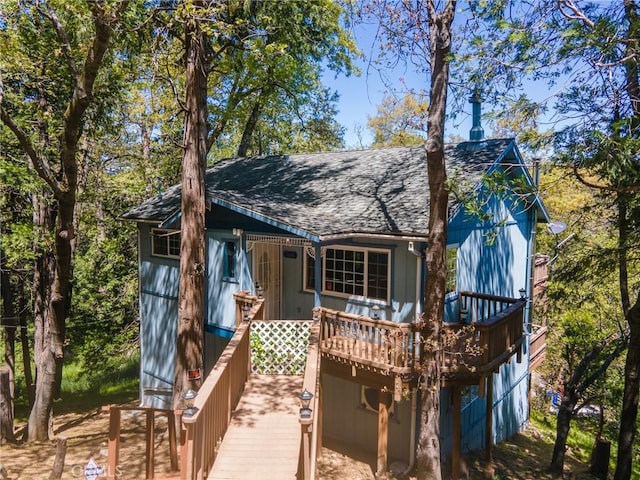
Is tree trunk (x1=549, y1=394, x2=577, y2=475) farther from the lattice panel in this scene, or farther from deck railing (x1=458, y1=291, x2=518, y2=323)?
the lattice panel

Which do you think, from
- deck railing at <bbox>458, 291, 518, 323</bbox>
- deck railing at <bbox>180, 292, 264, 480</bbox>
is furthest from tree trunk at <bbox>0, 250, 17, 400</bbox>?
deck railing at <bbox>458, 291, 518, 323</bbox>

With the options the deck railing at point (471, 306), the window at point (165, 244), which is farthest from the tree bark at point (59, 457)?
the deck railing at point (471, 306)

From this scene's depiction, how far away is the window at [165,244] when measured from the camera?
14.6m

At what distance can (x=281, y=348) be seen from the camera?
391 inches

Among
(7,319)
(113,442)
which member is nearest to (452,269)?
(113,442)

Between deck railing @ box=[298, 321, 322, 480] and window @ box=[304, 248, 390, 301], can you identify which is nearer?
deck railing @ box=[298, 321, 322, 480]

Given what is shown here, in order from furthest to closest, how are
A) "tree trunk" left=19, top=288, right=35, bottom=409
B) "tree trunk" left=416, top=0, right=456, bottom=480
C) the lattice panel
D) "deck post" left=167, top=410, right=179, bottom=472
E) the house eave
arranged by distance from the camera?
"tree trunk" left=19, top=288, right=35, bottom=409 < the lattice panel < the house eave < "deck post" left=167, top=410, right=179, bottom=472 < "tree trunk" left=416, top=0, right=456, bottom=480

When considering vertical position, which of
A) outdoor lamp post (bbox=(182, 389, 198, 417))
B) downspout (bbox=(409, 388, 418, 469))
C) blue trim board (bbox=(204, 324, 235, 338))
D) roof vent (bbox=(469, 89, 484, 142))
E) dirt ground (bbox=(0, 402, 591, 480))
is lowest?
dirt ground (bbox=(0, 402, 591, 480))

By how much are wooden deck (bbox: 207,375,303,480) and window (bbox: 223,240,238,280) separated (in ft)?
12.5

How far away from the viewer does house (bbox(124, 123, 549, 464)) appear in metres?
10.2

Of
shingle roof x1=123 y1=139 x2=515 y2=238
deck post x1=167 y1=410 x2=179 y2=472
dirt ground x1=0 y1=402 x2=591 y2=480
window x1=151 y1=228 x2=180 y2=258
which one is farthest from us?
window x1=151 y1=228 x2=180 y2=258

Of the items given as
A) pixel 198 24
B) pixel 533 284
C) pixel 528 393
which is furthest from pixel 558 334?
pixel 198 24

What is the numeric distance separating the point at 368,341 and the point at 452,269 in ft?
10.5

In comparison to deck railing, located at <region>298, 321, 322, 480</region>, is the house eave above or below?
above
